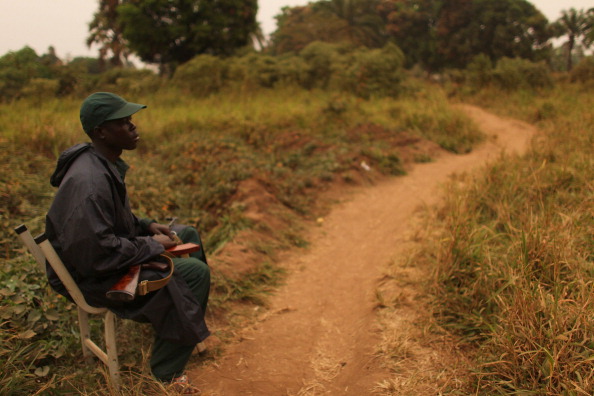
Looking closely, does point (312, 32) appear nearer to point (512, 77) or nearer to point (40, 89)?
point (512, 77)

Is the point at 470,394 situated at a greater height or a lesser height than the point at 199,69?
lesser

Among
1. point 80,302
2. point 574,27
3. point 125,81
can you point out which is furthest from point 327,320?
point 574,27

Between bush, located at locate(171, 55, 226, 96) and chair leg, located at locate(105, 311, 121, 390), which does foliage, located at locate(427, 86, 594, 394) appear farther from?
bush, located at locate(171, 55, 226, 96)

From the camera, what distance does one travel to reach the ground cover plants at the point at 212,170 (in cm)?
289

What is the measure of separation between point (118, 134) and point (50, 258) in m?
0.76

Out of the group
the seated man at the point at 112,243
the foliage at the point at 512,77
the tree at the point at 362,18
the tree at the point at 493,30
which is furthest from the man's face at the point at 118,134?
the tree at the point at 362,18

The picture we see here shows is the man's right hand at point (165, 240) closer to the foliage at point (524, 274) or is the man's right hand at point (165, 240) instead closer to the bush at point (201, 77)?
the foliage at point (524, 274)

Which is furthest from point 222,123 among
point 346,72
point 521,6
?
point 521,6

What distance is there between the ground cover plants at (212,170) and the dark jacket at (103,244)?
0.43m

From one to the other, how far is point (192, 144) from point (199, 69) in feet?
19.7

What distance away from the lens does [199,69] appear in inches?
485

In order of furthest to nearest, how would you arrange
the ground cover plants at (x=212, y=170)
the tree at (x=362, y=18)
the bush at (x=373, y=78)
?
1. the tree at (x=362, y=18)
2. the bush at (x=373, y=78)
3. the ground cover plants at (x=212, y=170)

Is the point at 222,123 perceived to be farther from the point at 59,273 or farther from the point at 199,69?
the point at 59,273

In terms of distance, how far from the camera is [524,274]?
298 centimetres
